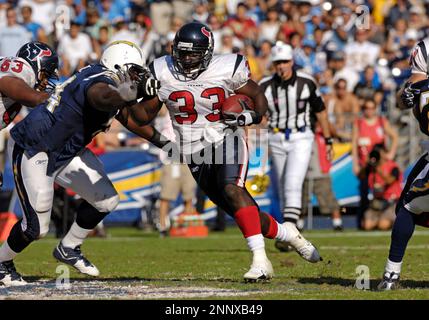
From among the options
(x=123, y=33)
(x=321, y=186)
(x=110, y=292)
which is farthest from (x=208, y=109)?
(x=123, y=33)

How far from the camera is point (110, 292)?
6609mm

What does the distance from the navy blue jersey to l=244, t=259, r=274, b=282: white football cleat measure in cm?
153

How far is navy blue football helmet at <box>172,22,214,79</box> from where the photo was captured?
24.2ft

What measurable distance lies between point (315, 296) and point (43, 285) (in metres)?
2.08

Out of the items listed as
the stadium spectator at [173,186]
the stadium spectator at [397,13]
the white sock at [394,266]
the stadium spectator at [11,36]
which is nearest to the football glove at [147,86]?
the white sock at [394,266]

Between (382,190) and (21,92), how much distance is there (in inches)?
302

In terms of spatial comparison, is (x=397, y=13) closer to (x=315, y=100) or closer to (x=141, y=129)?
(x=315, y=100)

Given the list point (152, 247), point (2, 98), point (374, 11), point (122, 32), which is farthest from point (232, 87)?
point (374, 11)

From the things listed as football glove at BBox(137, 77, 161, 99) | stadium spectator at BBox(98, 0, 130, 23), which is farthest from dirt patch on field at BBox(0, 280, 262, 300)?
stadium spectator at BBox(98, 0, 130, 23)

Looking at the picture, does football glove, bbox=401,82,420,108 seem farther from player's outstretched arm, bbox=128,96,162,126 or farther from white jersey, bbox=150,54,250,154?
player's outstretched arm, bbox=128,96,162,126

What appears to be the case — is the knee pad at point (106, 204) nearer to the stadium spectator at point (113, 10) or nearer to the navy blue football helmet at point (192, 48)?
the navy blue football helmet at point (192, 48)

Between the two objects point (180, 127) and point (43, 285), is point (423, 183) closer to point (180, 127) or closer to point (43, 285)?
point (180, 127)

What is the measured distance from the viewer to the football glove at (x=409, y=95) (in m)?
6.59

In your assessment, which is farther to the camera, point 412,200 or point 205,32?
point 205,32
